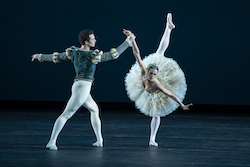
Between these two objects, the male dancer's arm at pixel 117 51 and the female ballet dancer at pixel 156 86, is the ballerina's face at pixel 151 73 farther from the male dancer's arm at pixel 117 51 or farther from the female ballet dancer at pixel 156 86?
the male dancer's arm at pixel 117 51

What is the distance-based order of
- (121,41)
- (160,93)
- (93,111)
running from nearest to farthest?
(93,111)
(160,93)
(121,41)

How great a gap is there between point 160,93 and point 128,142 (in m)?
0.64

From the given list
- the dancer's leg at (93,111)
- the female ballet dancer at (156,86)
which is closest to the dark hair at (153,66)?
the female ballet dancer at (156,86)

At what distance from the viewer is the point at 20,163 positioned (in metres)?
3.22

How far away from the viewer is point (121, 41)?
7871mm

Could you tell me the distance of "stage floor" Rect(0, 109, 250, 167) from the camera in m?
3.36

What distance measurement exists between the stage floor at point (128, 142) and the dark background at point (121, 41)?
1.30 metres

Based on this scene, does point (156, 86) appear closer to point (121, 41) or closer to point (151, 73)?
point (151, 73)

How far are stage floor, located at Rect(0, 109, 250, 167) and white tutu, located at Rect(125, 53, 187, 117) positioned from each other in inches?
14.5

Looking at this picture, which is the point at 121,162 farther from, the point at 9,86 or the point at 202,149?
the point at 9,86

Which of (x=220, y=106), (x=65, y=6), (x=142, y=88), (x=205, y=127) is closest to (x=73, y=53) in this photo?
(x=142, y=88)

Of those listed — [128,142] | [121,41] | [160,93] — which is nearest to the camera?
[160,93]

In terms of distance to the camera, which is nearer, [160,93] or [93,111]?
[93,111]

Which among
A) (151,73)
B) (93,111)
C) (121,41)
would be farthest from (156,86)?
(121,41)
